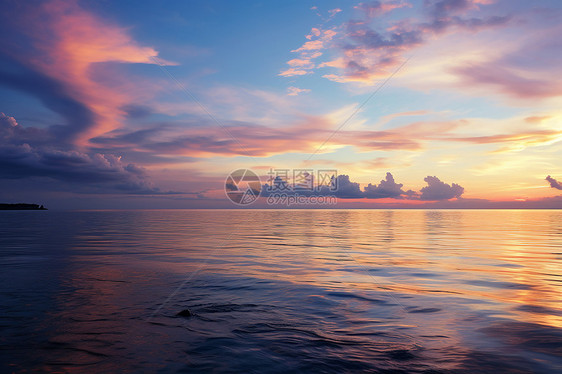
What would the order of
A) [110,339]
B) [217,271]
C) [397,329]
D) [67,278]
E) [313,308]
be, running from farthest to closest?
[217,271] → [67,278] → [313,308] → [397,329] → [110,339]

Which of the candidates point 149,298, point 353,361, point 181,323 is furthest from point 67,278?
point 353,361

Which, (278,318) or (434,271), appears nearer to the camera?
(278,318)

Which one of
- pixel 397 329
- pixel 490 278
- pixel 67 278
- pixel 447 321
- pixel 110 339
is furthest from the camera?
pixel 490 278

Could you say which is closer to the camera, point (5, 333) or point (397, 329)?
point (5, 333)

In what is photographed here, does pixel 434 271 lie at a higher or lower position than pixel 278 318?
lower

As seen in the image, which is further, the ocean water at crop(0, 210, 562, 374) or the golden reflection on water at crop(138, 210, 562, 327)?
the golden reflection on water at crop(138, 210, 562, 327)

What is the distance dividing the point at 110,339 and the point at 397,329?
7.31 metres

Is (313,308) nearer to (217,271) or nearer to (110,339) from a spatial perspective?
(110,339)

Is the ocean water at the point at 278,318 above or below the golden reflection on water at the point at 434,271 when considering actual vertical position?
above

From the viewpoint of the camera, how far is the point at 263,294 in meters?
13.4

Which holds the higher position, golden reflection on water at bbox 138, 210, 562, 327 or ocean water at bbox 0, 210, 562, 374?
ocean water at bbox 0, 210, 562, 374

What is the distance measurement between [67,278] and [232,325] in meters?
10.1

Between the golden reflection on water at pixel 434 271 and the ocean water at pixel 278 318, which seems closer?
the ocean water at pixel 278 318

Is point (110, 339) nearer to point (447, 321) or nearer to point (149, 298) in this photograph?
point (149, 298)
